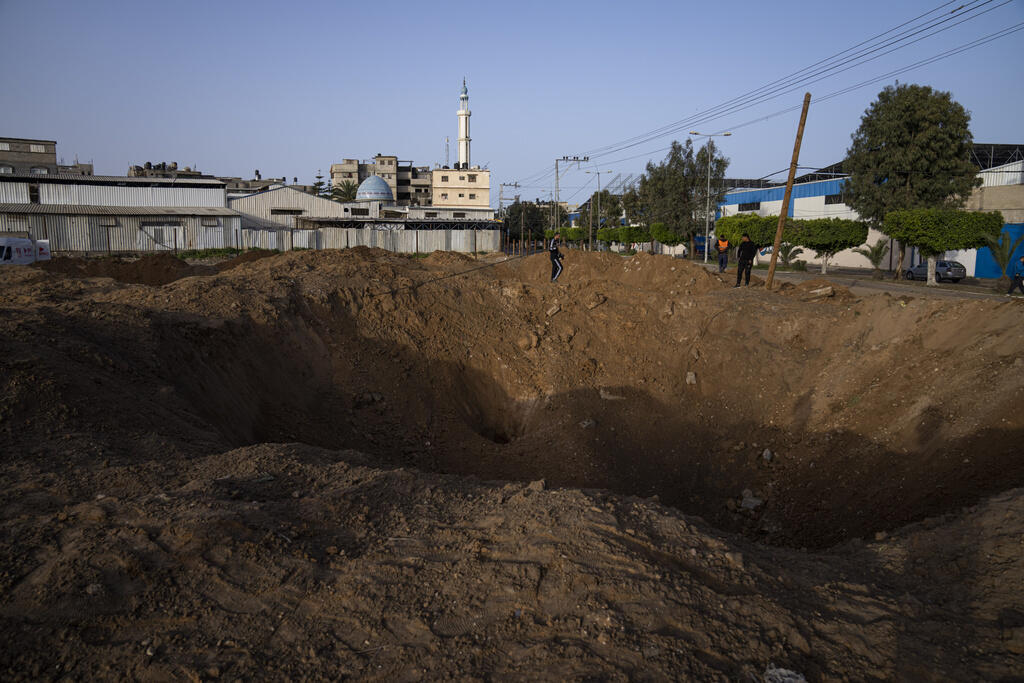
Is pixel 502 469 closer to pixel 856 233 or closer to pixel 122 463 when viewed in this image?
pixel 122 463

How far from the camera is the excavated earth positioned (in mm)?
3617

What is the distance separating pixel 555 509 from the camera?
499 cm

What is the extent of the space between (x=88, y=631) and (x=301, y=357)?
773 centimetres

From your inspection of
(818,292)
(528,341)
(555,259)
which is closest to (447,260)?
(555,259)

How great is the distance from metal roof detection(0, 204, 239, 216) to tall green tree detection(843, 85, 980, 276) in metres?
40.4

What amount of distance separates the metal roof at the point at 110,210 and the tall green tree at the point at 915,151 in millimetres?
40420

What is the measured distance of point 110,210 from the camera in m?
39.0

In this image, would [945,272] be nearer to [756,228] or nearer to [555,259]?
[756,228]

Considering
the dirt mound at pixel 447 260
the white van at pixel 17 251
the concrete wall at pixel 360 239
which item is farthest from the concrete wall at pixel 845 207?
the white van at pixel 17 251

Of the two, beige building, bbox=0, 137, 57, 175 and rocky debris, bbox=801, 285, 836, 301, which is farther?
beige building, bbox=0, 137, 57, 175

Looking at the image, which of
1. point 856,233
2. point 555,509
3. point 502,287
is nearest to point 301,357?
point 502,287

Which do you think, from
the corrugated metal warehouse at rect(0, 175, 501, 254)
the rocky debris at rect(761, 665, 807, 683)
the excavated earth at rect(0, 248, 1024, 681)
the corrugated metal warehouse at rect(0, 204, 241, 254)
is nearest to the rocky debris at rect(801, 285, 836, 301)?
the excavated earth at rect(0, 248, 1024, 681)

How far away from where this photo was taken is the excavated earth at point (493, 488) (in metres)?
3.62

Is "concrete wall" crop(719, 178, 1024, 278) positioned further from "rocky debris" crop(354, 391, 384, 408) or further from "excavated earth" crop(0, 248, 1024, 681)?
"rocky debris" crop(354, 391, 384, 408)
